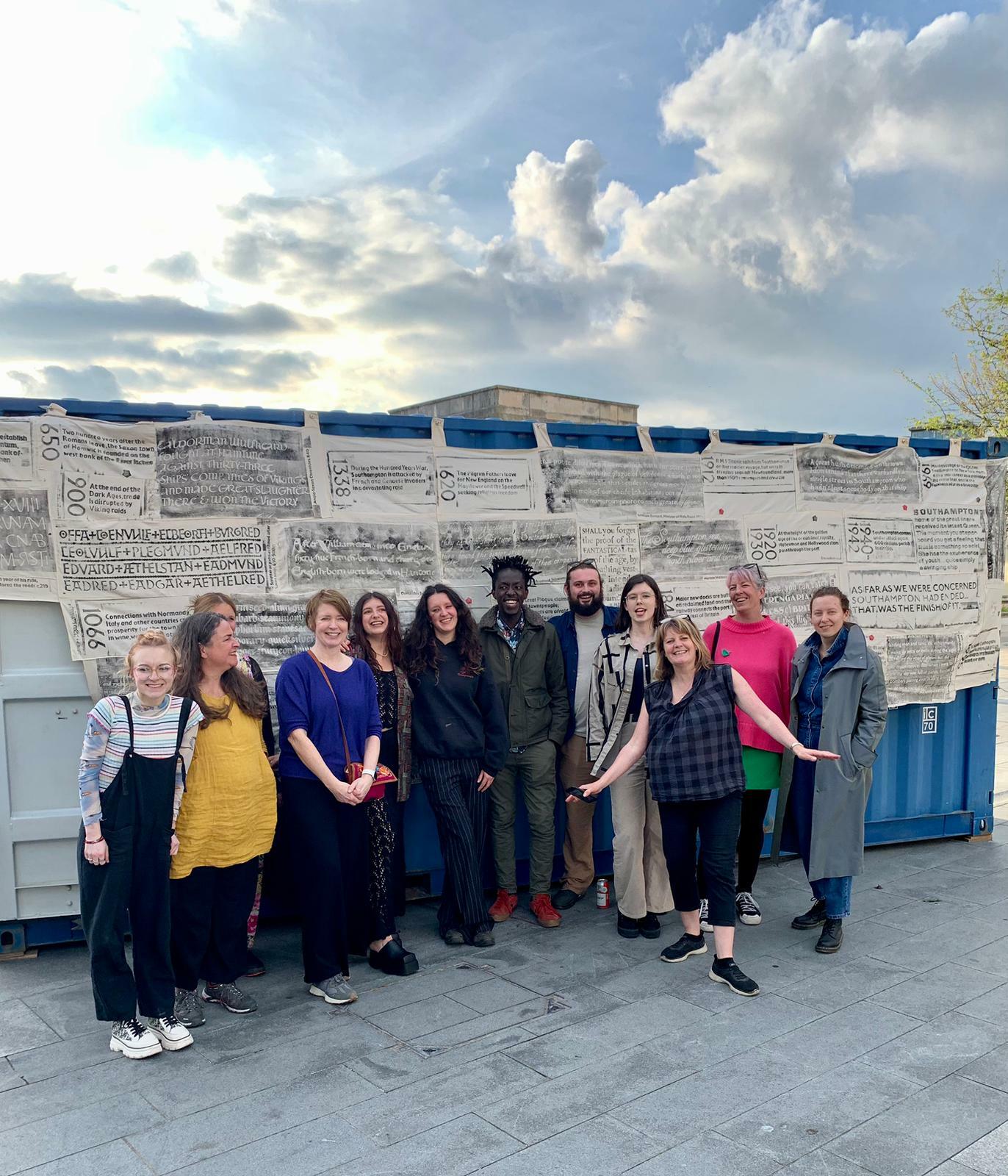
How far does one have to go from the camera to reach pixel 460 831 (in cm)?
491

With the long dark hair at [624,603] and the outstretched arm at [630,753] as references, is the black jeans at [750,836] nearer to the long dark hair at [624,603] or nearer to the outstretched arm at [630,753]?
the outstretched arm at [630,753]

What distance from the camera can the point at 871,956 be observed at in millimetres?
4742

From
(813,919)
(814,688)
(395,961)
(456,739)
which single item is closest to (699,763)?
(814,688)

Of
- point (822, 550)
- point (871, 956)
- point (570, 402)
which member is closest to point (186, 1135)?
point (871, 956)

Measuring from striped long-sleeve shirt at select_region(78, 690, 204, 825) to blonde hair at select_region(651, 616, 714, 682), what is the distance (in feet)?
7.08

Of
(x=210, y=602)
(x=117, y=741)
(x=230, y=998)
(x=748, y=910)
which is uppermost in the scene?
(x=210, y=602)

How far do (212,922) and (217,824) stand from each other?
0.50m

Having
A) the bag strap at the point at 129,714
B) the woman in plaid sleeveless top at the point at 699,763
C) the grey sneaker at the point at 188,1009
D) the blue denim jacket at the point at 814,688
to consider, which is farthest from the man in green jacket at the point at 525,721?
the bag strap at the point at 129,714

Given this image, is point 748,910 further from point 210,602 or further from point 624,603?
point 210,602

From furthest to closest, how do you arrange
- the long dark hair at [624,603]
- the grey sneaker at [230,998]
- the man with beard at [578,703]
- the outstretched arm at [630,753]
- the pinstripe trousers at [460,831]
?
the man with beard at [578,703], the long dark hair at [624,603], the pinstripe trousers at [460,831], the outstretched arm at [630,753], the grey sneaker at [230,998]

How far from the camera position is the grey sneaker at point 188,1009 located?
4020 mm

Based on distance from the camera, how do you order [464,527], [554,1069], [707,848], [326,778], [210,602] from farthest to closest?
1. [464,527]
2. [210,602]
3. [707,848]
4. [326,778]
5. [554,1069]

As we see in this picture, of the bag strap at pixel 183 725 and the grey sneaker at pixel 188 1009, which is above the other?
the bag strap at pixel 183 725

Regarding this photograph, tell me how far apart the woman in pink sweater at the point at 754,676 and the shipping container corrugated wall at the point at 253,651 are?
36.9 inches
